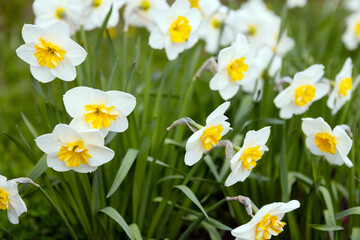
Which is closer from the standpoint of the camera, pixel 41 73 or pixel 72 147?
pixel 72 147

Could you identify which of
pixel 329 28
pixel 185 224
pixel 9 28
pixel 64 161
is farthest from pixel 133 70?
pixel 9 28

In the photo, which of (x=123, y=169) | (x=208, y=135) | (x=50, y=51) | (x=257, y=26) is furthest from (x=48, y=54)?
(x=257, y=26)

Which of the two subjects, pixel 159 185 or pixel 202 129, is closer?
pixel 202 129

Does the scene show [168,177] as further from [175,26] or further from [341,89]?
[341,89]

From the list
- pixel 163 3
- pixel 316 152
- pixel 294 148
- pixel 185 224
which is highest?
pixel 163 3

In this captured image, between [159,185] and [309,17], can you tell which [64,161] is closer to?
[159,185]

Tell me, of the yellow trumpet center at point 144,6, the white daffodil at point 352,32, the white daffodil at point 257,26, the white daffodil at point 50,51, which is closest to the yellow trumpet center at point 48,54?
the white daffodil at point 50,51

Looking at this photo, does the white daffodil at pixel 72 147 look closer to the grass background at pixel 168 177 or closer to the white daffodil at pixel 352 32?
the grass background at pixel 168 177

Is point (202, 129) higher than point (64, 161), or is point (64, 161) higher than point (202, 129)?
point (202, 129)
